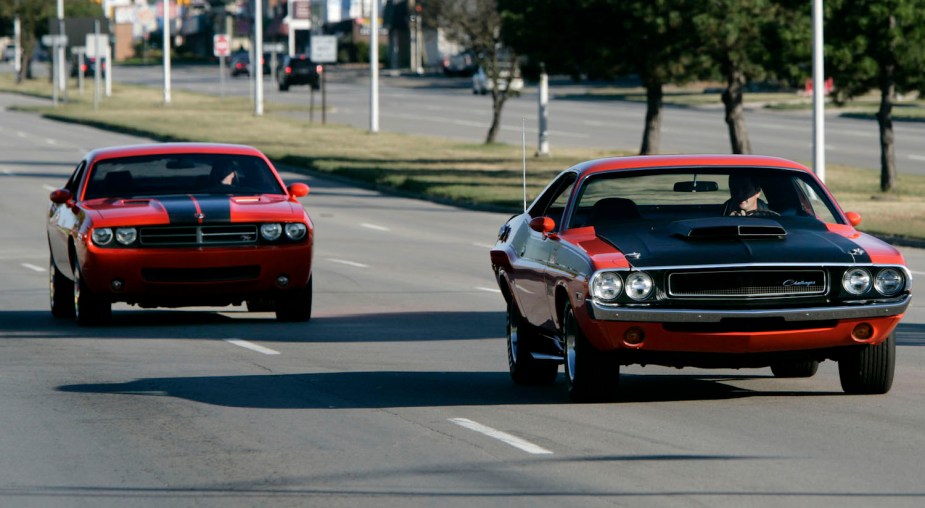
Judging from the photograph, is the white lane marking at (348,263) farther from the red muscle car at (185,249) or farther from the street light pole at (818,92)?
the street light pole at (818,92)

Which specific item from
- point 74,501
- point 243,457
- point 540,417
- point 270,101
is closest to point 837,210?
point 540,417

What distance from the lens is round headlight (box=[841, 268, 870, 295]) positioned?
10.2m

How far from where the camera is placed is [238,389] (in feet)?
38.9

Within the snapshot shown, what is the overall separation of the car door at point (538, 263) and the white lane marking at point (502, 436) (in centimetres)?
116

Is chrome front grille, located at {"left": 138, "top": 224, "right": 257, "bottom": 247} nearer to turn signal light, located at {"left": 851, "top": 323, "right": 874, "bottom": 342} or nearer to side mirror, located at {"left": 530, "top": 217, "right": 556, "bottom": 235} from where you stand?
side mirror, located at {"left": 530, "top": 217, "right": 556, "bottom": 235}

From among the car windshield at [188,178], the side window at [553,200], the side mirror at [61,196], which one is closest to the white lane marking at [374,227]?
the car windshield at [188,178]

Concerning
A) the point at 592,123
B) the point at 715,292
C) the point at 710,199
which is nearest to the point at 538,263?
the point at 710,199

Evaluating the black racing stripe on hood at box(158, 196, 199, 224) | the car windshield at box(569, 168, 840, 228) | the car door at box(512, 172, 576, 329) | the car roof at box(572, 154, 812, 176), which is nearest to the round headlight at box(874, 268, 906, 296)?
the car windshield at box(569, 168, 840, 228)

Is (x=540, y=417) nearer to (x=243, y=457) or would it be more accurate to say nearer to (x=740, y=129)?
(x=243, y=457)

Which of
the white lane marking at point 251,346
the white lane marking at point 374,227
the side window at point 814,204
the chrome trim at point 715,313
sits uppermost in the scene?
the side window at point 814,204

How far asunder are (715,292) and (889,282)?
40.2 inches

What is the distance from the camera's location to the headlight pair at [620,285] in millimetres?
10070

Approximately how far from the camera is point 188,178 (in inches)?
668

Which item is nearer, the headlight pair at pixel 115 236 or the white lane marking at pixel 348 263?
the headlight pair at pixel 115 236
